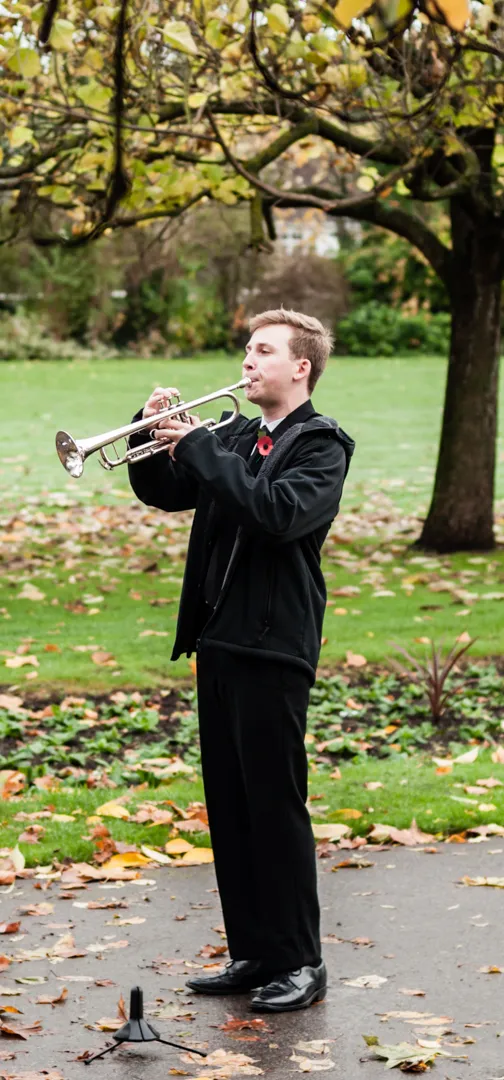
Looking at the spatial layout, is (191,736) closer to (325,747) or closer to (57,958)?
(325,747)

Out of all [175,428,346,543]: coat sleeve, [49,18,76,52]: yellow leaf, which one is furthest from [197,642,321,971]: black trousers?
[49,18,76,52]: yellow leaf

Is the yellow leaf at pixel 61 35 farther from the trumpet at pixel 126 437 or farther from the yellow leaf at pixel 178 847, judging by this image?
the yellow leaf at pixel 178 847

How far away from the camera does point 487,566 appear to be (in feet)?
38.1

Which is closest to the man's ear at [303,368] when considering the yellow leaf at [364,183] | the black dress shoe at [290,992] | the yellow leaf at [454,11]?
the yellow leaf at [454,11]

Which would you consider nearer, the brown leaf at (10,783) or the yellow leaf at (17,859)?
the yellow leaf at (17,859)

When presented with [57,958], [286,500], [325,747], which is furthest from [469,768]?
[286,500]

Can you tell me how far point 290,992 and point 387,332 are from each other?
1270 inches

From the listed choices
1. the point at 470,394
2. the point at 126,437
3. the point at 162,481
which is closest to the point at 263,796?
the point at 162,481

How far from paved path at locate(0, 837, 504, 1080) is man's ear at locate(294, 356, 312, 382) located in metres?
1.84

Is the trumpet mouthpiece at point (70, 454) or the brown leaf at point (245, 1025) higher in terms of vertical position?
the trumpet mouthpiece at point (70, 454)

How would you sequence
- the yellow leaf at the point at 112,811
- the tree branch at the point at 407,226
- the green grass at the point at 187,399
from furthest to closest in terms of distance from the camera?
the green grass at the point at 187,399
the tree branch at the point at 407,226
the yellow leaf at the point at 112,811

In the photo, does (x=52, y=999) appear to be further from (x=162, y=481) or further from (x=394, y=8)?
(x=394, y=8)

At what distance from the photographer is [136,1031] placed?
3.66m

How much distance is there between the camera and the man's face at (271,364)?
405cm
